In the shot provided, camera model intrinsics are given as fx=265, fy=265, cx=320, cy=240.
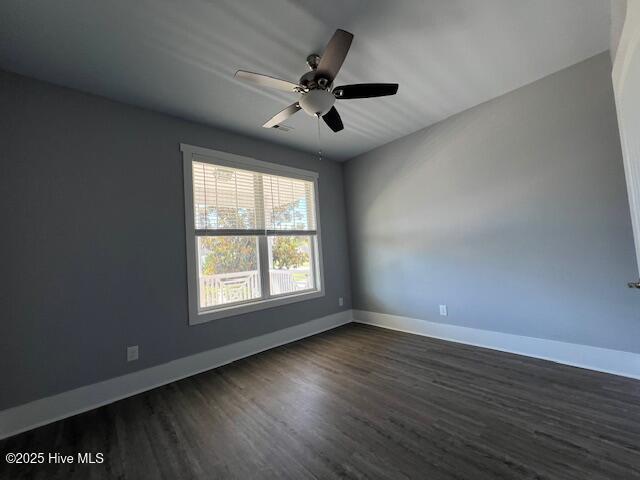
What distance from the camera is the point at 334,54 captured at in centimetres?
172

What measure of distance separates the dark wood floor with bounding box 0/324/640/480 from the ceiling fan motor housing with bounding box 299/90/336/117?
2.29m

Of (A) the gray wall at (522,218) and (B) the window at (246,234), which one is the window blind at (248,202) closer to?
(B) the window at (246,234)

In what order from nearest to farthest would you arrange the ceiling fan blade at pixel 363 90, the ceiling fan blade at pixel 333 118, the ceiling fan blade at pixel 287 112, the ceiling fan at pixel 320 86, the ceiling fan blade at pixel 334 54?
the ceiling fan blade at pixel 334 54 → the ceiling fan at pixel 320 86 → the ceiling fan blade at pixel 363 90 → the ceiling fan blade at pixel 287 112 → the ceiling fan blade at pixel 333 118

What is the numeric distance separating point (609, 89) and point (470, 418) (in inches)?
114

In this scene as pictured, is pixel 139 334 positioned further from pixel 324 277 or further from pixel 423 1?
pixel 423 1

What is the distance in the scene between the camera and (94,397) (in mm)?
2223

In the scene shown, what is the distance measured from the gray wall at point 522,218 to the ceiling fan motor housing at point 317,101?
1.99m

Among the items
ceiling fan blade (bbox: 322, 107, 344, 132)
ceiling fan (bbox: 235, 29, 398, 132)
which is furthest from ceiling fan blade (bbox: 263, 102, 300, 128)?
ceiling fan blade (bbox: 322, 107, 344, 132)

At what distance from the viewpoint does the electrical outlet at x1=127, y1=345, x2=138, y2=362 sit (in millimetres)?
2414

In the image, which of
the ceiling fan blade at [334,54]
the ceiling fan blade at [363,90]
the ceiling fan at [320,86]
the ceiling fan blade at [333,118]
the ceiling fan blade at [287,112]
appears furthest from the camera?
the ceiling fan blade at [333,118]

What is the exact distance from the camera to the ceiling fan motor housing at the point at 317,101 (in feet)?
6.34

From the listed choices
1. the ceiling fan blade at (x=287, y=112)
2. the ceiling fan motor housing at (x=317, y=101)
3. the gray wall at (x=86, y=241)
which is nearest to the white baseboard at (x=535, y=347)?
the gray wall at (x=86, y=241)

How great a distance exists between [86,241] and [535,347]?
433 centimetres

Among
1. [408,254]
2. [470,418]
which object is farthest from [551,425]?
[408,254]
